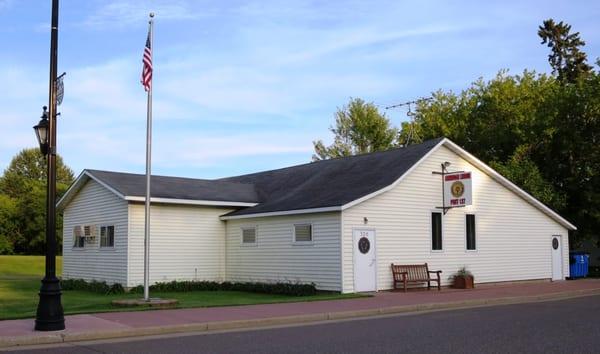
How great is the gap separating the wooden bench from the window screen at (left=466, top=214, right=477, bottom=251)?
267 centimetres

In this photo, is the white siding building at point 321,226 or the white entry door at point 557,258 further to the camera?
the white entry door at point 557,258

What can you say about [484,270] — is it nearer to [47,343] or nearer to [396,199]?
[396,199]

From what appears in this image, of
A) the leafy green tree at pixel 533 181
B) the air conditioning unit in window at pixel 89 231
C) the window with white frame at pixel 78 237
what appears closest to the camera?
the air conditioning unit in window at pixel 89 231

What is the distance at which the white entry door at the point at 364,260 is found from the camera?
21656mm

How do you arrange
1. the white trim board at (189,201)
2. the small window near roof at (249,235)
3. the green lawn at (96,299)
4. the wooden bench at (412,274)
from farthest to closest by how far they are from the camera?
the small window near roof at (249,235) → the white trim board at (189,201) → the wooden bench at (412,274) → the green lawn at (96,299)

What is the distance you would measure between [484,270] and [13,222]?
5457 centimetres

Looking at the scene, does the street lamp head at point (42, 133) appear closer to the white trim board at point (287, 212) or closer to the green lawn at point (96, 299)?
the green lawn at point (96, 299)

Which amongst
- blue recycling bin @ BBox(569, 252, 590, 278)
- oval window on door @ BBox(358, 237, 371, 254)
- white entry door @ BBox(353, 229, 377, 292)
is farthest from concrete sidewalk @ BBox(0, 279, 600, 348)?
blue recycling bin @ BBox(569, 252, 590, 278)

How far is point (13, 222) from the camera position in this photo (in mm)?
66812

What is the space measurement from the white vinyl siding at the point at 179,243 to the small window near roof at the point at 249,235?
344mm

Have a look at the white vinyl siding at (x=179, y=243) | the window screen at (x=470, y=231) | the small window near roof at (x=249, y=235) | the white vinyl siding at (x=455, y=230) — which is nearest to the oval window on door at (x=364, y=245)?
the white vinyl siding at (x=455, y=230)

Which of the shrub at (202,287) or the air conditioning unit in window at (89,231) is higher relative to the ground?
the air conditioning unit in window at (89,231)

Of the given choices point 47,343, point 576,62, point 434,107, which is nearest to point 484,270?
point 47,343

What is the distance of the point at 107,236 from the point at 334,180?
29.4ft
